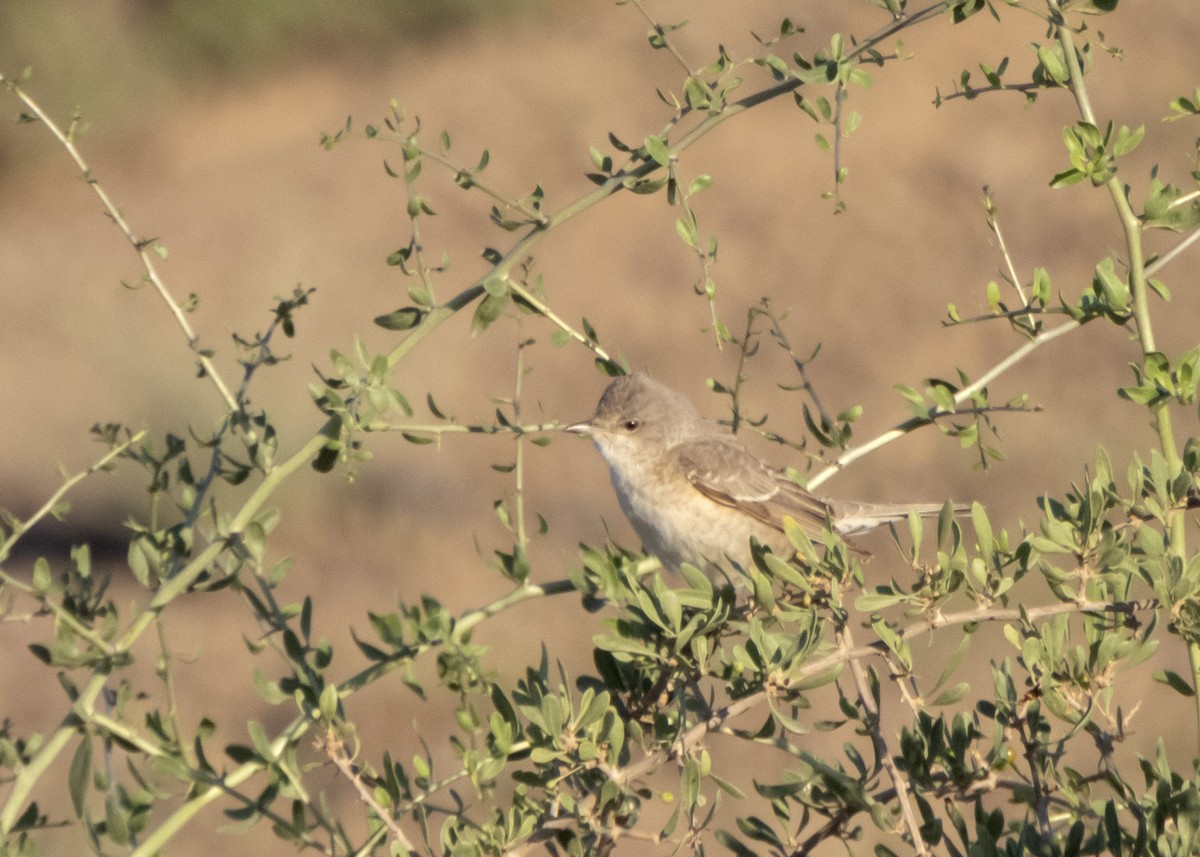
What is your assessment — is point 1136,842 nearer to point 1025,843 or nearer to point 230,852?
point 1025,843

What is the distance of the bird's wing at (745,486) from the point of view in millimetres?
5461

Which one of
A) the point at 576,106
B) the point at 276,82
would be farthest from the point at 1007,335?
the point at 276,82

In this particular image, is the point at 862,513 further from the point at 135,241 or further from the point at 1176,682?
the point at 135,241

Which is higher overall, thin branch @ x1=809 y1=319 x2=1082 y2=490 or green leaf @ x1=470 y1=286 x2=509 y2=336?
green leaf @ x1=470 y1=286 x2=509 y2=336

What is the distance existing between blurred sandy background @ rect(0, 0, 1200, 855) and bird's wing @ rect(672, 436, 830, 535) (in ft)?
16.3

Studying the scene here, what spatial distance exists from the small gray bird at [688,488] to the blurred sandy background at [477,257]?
16.2 feet

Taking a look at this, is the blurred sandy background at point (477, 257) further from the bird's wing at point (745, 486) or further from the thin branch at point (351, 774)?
the thin branch at point (351, 774)

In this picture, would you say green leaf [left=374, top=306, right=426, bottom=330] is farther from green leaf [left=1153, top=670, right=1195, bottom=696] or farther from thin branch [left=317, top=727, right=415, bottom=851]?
green leaf [left=1153, top=670, right=1195, bottom=696]

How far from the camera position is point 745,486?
5.61 meters

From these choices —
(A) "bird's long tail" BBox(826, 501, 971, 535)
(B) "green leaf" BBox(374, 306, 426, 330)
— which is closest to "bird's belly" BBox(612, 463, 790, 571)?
(A) "bird's long tail" BBox(826, 501, 971, 535)

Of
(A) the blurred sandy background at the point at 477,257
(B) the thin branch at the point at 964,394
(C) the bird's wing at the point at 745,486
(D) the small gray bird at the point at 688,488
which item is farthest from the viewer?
(A) the blurred sandy background at the point at 477,257

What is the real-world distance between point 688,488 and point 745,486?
0.90 feet

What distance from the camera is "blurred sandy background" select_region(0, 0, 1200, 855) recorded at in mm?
12734

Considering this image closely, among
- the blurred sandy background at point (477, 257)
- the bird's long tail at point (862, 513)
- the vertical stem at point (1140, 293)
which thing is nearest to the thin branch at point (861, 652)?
the vertical stem at point (1140, 293)
